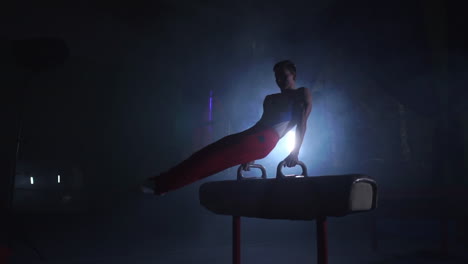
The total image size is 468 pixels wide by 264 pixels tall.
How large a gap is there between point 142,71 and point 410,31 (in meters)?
6.16

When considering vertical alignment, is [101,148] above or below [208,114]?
below

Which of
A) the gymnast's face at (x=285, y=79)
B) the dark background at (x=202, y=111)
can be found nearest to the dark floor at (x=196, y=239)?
the dark background at (x=202, y=111)

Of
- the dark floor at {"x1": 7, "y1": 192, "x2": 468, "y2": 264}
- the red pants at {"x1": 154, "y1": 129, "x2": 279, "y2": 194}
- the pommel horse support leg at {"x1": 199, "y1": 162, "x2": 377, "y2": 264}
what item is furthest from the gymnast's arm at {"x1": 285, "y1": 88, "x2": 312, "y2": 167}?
the dark floor at {"x1": 7, "y1": 192, "x2": 468, "y2": 264}

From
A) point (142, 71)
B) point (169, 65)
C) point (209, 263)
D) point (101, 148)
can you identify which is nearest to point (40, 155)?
point (101, 148)

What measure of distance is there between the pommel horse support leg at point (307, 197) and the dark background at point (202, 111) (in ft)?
9.14

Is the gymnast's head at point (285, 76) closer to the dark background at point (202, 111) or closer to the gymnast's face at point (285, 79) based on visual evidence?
the gymnast's face at point (285, 79)

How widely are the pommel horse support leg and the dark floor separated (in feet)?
6.82

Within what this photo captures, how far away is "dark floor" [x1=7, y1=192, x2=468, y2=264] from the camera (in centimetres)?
344

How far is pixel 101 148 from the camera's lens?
7773 mm

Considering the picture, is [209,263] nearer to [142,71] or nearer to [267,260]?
[267,260]

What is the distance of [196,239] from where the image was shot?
15.4ft

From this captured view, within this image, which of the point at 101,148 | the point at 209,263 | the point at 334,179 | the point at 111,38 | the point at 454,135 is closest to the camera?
the point at 334,179

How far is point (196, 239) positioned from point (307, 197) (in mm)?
3903

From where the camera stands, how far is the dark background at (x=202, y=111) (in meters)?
5.27
